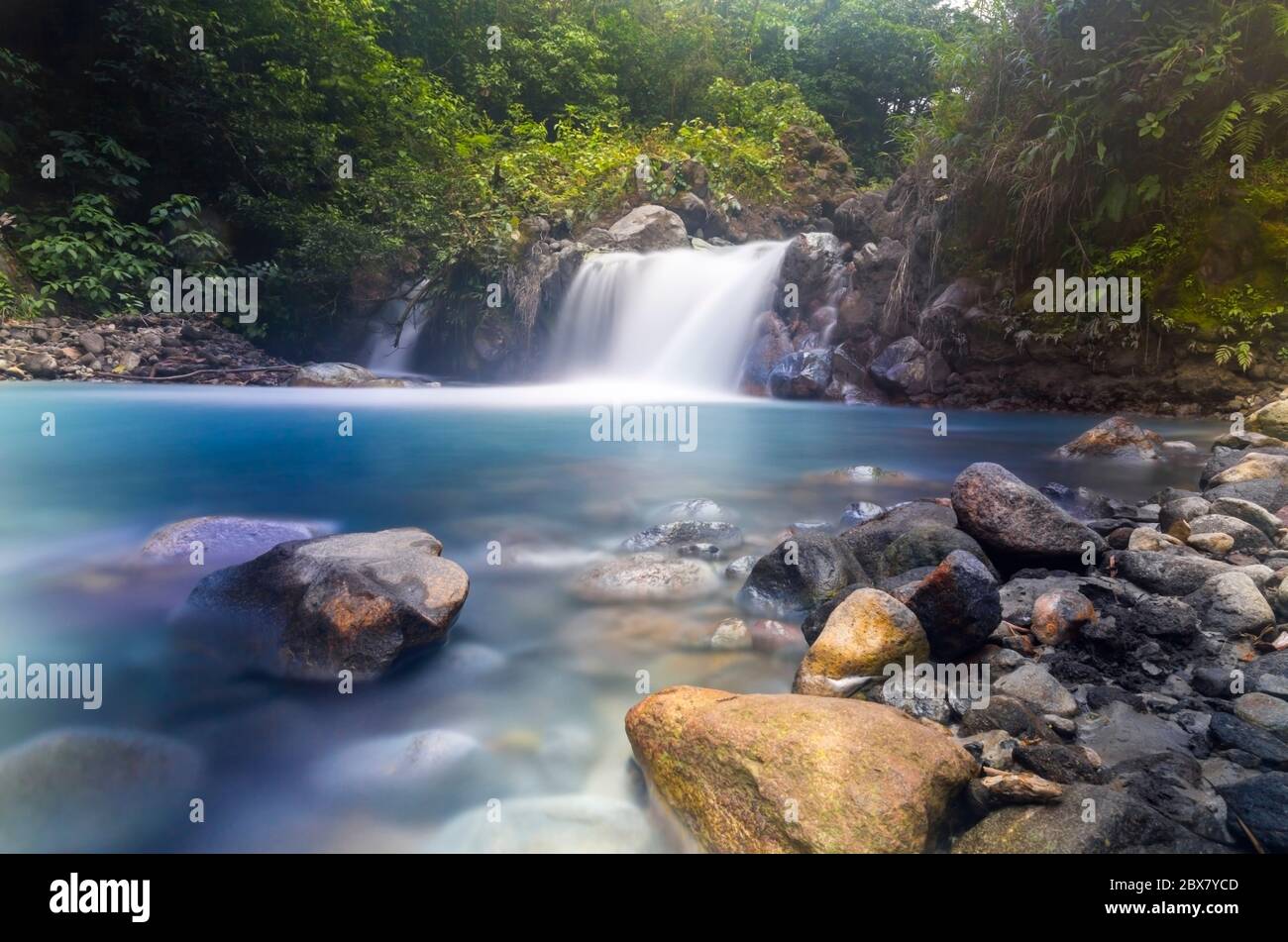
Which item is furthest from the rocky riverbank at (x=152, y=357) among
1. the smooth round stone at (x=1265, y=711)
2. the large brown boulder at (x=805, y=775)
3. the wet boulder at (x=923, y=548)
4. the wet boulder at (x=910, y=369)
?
the smooth round stone at (x=1265, y=711)

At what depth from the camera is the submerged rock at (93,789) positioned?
2.30 metres

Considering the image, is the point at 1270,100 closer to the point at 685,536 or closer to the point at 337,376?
the point at 685,536

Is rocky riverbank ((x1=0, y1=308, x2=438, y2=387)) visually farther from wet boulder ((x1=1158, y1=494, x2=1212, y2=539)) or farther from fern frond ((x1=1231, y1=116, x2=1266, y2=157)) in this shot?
fern frond ((x1=1231, y1=116, x2=1266, y2=157))

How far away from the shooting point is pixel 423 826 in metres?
2.42

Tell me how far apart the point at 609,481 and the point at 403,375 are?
10.9m

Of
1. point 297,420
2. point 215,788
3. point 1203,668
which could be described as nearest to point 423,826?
point 215,788

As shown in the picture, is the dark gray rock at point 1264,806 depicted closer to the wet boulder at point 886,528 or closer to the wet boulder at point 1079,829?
the wet boulder at point 1079,829

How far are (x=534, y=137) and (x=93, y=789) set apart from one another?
21939 mm

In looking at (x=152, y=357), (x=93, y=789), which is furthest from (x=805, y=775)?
(x=152, y=357)

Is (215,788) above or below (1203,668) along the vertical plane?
below

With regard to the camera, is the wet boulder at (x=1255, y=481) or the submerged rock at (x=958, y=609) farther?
the wet boulder at (x=1255, y=481)

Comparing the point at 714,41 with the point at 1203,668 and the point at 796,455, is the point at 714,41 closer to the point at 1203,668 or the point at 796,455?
the point at 796,455

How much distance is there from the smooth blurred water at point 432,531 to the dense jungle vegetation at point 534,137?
3341mm

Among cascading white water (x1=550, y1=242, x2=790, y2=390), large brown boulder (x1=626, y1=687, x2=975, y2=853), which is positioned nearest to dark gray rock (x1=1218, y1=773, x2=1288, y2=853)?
large brown boulder (x1=626, y1=687, x2=975, y2=853)
